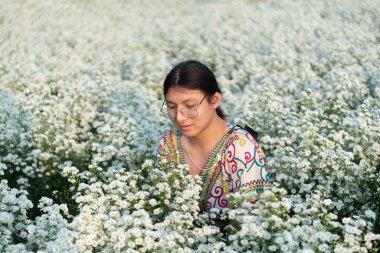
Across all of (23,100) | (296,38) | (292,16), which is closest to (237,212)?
(23,100)

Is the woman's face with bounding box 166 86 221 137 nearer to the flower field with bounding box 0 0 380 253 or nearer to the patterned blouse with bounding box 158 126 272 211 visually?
the patterned blouse with bounding box 158 126 272 211

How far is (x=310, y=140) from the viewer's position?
5535 millimetres

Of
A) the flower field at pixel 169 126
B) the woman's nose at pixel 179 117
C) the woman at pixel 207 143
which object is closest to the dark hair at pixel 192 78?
the woman at pixel 207 143

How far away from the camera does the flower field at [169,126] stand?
4113mm

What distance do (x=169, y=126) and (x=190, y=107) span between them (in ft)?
7.82

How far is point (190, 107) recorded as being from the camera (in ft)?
15.1

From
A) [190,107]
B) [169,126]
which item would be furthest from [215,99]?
[169,126]

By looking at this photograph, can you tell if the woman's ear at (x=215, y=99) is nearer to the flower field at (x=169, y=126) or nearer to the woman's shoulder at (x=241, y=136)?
the woman's shoulder at (x=241, y=136)

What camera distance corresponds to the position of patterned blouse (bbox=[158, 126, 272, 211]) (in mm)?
4742

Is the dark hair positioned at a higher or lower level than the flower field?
higher

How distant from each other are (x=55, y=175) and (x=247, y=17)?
9.13 metres

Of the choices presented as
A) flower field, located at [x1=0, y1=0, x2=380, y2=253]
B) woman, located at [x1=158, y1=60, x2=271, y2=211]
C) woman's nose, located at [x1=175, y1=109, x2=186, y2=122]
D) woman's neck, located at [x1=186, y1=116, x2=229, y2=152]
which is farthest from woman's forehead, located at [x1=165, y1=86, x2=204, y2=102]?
flower field, located at [x1=0, y1=0, x2=380, y2=253]

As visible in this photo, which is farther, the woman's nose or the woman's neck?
the woman's neck

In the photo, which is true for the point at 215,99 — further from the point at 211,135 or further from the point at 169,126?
the point at 169,126
